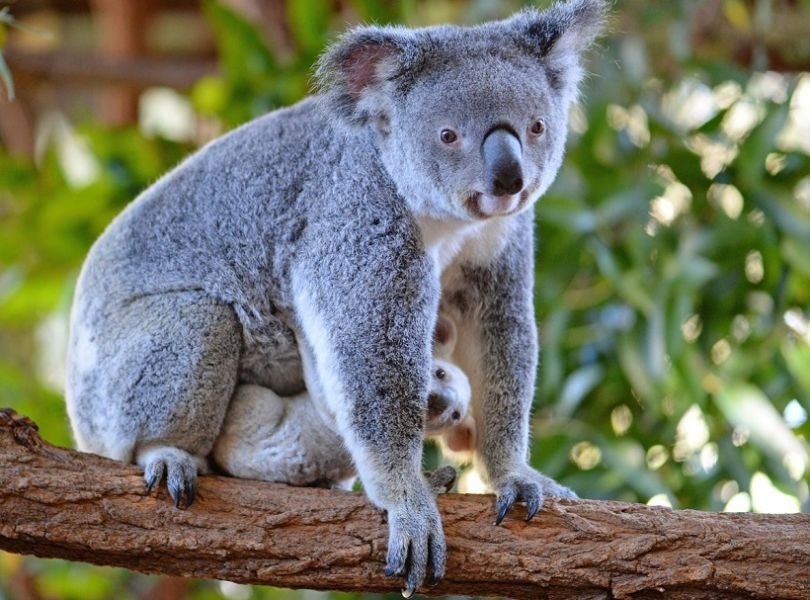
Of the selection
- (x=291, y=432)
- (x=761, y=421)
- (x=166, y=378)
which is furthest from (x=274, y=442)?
(x=761, y=421)

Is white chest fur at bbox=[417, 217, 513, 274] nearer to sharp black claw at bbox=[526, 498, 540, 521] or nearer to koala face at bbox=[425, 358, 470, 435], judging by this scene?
koala face at bbox=[425, 358, 470, 435]

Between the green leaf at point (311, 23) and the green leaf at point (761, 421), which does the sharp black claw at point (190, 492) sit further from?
the green leaf at point (311, 23)

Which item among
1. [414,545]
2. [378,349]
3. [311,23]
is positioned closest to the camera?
[414,545]

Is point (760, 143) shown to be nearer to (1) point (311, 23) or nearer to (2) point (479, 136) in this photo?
(1) point (311, 23)

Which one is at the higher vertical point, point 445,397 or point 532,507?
point 445,397

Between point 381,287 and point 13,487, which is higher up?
point 381,287

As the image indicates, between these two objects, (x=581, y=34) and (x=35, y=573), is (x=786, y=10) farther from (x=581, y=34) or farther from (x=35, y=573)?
(x=35, y=573)

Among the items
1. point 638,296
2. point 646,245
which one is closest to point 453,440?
point 638,296
